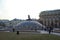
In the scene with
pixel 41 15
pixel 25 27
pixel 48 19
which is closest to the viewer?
pixel 25 27

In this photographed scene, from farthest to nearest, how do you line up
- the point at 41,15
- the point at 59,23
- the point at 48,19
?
1. the point at 41,15
2. the point at 48,19
3. the point at 59,23

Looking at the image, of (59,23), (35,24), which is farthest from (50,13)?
(35,24)

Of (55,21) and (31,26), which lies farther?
(55,21)

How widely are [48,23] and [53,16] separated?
387 cm

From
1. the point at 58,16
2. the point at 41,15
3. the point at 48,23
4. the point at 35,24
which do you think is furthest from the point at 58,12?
the point at 35,24

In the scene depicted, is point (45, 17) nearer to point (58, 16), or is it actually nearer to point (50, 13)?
point (50, 13)

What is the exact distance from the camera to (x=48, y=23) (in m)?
74.4

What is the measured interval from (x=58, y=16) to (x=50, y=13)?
566 cm

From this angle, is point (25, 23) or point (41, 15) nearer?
point (25, 23)

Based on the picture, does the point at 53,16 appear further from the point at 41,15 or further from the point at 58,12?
the point at 41,15

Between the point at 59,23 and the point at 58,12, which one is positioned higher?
the point at 58,12

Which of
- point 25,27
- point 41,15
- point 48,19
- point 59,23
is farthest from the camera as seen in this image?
point 41,15

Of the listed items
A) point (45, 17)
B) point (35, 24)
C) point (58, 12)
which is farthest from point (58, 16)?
point (35, 24)

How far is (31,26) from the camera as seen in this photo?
5434 centimetres
